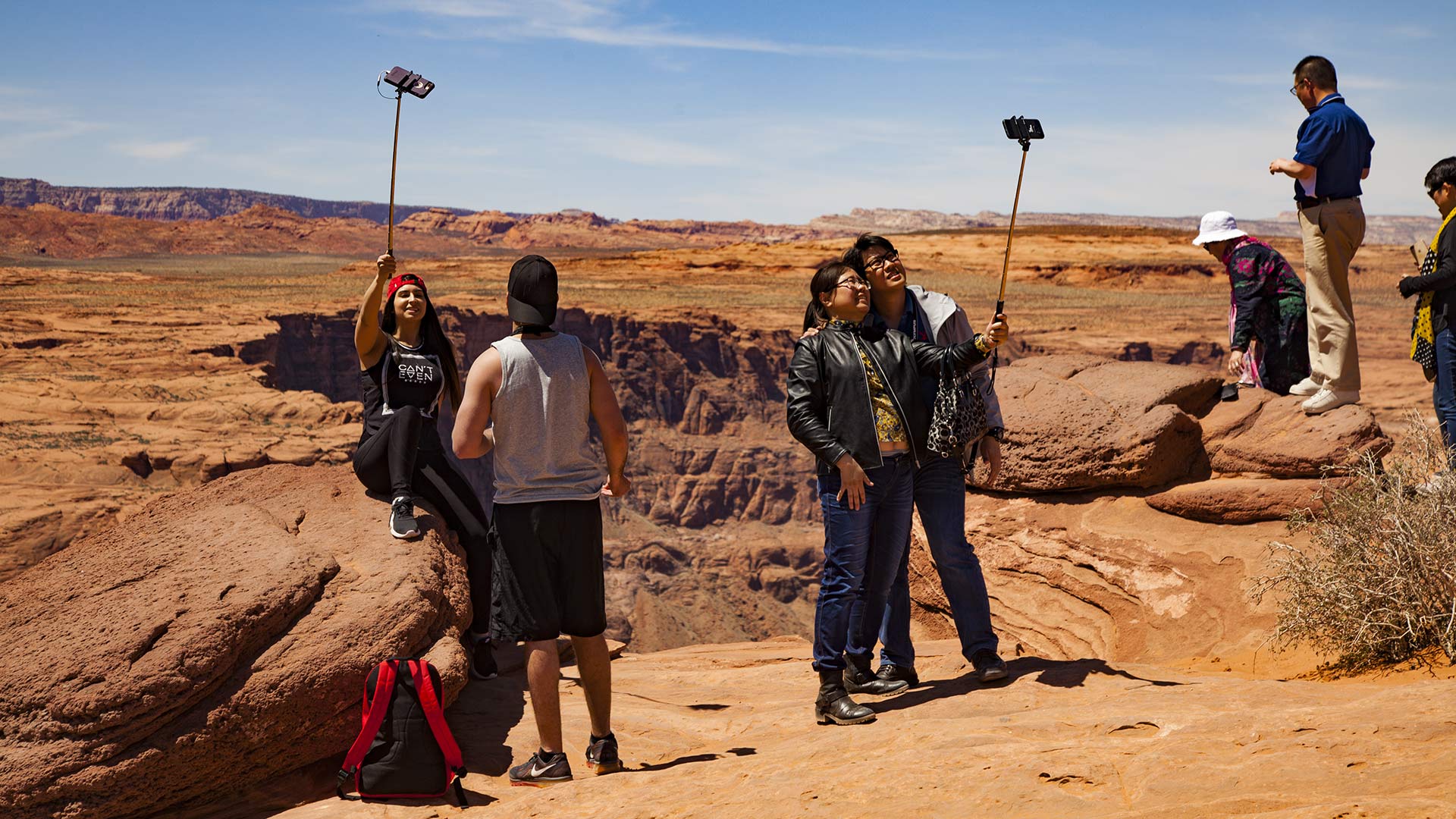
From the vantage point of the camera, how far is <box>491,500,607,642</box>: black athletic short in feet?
12.0

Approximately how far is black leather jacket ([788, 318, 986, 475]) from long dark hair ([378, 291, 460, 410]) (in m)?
1.76

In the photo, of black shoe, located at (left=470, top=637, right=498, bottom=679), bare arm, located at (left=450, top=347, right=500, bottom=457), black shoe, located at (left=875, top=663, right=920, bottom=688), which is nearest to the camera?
bare arm, located at (left=450, top=347, right=500, bottom=457)

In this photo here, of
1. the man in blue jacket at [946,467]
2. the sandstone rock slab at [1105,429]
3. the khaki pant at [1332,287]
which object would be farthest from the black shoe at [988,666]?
the khaki pant at [1332,287]

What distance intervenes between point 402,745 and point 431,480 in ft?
5.05

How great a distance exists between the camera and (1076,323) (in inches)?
1222

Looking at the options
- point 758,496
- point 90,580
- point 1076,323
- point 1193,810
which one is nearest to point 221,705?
point 90,580

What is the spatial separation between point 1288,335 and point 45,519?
1038cm

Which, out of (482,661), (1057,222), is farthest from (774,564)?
(1057,222)

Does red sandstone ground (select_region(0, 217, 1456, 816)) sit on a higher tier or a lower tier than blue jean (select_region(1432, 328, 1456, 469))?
lower

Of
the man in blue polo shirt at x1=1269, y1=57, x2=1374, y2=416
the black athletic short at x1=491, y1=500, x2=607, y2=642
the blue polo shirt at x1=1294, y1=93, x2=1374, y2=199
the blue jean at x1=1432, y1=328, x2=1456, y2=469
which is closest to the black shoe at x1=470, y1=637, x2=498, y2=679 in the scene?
the black athletic short at x1=491, y1=500, x2=607, y2=642

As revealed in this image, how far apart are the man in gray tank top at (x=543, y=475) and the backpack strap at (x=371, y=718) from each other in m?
0.48

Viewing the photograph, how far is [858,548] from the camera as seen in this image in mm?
4031

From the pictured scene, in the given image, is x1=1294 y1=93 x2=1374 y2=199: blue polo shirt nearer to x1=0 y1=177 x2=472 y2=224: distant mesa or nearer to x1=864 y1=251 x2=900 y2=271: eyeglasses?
x1=864 y1=251 x2=900 y2=271: eyeglasses

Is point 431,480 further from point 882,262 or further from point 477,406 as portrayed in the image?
point 882,262
